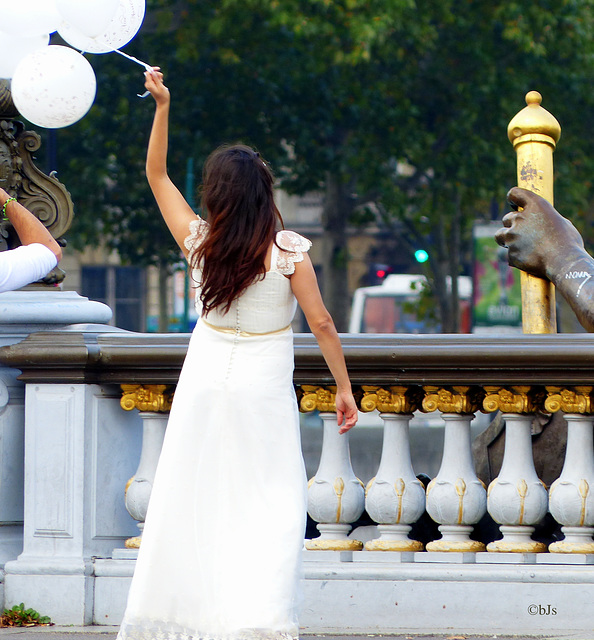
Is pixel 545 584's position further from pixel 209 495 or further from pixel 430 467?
pixel 430 467

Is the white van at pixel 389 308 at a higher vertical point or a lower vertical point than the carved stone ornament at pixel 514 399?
higher

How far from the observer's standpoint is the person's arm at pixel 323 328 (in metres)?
3.86

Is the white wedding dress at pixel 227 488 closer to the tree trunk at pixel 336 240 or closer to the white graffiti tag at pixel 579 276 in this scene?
the white graffiti tag at pixel 579 276

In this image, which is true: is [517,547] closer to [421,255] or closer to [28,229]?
[28,229]

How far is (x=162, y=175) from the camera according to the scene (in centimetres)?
400

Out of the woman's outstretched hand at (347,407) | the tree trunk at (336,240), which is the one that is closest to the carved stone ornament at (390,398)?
the woman's outstretched hand at (347,407)

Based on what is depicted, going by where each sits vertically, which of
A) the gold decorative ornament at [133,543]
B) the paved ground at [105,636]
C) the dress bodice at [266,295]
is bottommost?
the paved ground at [105,636]

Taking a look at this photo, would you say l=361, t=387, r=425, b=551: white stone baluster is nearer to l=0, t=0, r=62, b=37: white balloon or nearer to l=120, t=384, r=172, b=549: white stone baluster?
l=120, t=384, r=172, b=549: white stone baluster

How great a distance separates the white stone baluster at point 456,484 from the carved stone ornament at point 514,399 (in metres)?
0.08

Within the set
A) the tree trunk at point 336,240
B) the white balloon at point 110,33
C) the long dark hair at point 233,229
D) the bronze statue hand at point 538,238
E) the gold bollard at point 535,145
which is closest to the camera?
the long dark hair at point 233,229

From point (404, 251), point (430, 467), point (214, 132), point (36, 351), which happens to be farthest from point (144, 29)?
point (404, 251)

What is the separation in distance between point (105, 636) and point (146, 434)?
31.3 inches

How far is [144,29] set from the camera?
19.5 meters

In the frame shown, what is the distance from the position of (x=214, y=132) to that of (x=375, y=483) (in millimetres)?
15382
